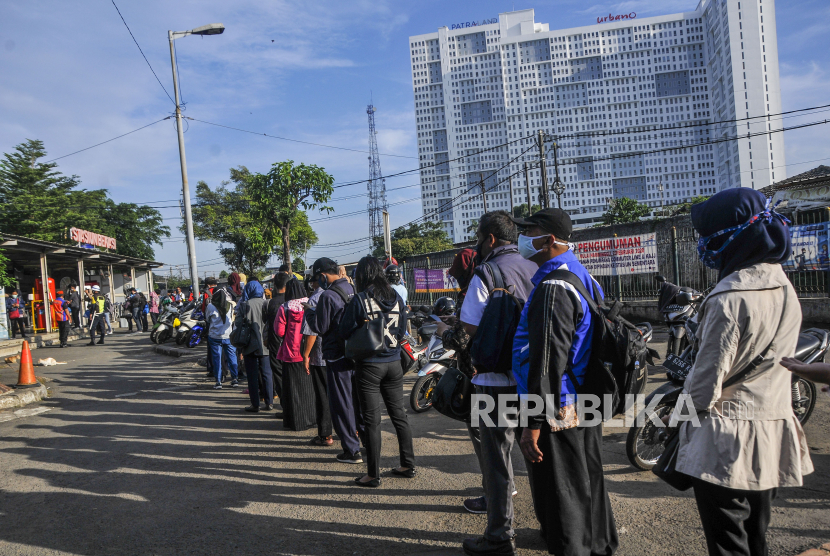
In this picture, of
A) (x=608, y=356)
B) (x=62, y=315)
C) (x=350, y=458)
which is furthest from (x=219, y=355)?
(x=62, y=315)

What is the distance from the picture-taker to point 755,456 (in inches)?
79.1

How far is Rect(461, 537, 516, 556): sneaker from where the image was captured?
9.86 ft

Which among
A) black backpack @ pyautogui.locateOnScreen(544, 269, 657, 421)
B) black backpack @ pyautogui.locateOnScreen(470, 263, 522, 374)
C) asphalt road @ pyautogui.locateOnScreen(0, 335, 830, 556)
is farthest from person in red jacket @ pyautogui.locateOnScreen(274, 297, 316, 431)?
black backpack @ pyautogui.locateOnScreen(544, 269, 657, 421)

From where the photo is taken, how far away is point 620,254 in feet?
45.1

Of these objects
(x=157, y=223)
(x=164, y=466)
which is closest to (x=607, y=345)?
(x=164, y=466)

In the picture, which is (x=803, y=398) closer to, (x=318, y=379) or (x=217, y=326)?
(x=318, y=379)

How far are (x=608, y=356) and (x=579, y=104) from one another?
154505 millimetres

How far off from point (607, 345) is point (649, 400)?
192 cm

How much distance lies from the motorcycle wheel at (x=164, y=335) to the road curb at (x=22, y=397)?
7509 mm

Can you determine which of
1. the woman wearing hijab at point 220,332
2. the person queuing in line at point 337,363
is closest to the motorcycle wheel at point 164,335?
the woman wearing hijab at point 220,332

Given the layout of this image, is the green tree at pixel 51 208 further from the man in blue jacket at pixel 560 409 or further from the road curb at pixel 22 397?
the man in blue jacket at pixel 560 409

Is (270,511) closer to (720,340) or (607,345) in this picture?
(607,345)

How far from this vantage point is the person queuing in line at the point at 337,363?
15.7 feet

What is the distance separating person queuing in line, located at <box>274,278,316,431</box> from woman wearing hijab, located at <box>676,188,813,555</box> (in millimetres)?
4529
